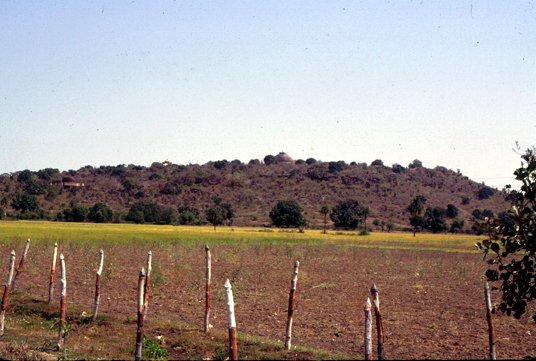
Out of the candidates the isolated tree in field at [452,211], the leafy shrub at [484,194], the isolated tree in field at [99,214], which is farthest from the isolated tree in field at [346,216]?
the leafy shrub at [484,194]

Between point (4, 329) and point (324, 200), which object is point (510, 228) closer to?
point (4, 329)

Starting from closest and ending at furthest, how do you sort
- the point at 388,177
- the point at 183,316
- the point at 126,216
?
the point at 183,316 → the point at 126,216 → the point at 388,177

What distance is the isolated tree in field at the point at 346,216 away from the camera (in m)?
99.6

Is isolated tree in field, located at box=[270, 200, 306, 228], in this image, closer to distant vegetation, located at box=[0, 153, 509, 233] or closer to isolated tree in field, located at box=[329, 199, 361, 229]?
distant vegetation, located at box=[0, 153, 509, 233]

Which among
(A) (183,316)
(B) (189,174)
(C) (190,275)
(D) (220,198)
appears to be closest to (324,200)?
(D) (220,198)

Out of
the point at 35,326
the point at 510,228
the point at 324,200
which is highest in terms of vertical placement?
the point at 324,200

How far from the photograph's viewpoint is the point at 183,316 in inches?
491

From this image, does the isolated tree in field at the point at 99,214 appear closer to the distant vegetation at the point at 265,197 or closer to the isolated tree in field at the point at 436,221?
the distant vegetation at the point at 265,197

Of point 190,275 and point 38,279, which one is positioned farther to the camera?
point 190,275

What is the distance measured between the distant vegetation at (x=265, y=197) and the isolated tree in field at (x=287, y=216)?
0.20 meters

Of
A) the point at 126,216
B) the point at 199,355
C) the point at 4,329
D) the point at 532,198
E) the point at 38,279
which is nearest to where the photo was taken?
the point at 532,198

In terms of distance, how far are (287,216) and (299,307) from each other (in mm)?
81307

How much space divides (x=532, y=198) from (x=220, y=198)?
115235 millimetres

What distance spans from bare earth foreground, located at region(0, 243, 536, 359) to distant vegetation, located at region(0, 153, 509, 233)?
198ft
